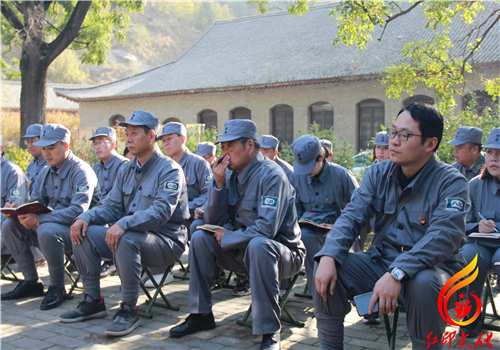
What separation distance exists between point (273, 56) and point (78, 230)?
83.9ft

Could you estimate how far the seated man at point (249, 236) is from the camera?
3.56 meters

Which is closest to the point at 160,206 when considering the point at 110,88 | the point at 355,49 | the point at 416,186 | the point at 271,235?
the point at 271,235

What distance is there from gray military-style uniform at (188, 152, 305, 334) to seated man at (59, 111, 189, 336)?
56 centimetres

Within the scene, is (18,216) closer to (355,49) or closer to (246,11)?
(355,49)

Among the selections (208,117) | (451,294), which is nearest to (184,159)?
(451,294)

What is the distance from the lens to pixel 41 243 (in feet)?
15.9

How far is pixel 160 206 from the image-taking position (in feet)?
14.4

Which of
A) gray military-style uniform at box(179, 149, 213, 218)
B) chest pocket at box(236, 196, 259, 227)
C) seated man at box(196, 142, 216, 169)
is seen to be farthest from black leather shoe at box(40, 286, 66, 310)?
seated man at box(196, 142, 216, 169)

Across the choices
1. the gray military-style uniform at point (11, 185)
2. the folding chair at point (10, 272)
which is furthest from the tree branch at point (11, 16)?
the folding chair at point (10, 272)

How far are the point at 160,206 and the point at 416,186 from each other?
237 cm

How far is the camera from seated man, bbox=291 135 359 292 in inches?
194

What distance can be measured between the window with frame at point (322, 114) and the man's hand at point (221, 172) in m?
21.9

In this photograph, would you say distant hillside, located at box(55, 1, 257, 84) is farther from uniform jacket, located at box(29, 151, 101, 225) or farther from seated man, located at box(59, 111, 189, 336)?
seated man, located at box(59, 111, 189, 336)

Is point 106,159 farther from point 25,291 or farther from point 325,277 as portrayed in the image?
point 325,277
